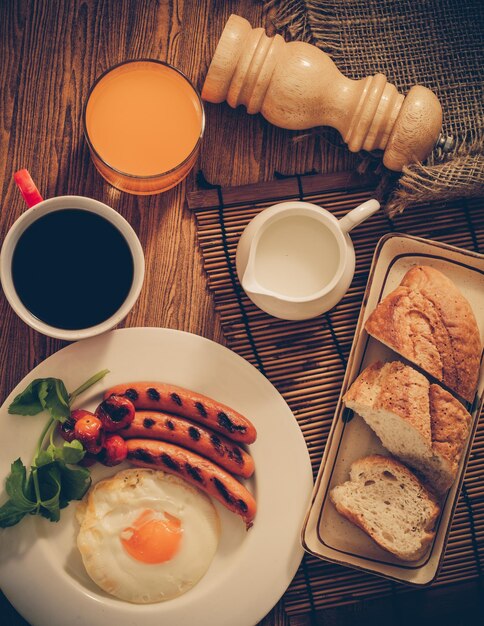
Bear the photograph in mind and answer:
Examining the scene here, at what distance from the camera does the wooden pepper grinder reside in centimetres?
158

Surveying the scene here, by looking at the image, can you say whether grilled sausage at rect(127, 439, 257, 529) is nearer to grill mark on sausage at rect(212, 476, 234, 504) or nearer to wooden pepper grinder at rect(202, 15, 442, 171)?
grill mark on sausage at rect(212, 476, 234, 504)

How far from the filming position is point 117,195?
1.75 m

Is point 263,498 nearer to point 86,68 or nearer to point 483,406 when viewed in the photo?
point 483,406

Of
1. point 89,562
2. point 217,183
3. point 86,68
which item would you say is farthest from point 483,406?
point 86,68

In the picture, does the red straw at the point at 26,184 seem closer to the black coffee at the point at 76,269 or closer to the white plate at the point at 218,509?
the black coffee at the point at 76,269

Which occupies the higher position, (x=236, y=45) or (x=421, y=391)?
(x=236, y=45)

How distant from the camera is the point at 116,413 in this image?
60.1 inches

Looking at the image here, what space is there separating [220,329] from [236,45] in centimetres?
78

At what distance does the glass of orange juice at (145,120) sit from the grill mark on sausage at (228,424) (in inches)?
25.2

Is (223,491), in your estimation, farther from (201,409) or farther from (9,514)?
(9,514)

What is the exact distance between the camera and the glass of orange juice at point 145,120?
1572mm

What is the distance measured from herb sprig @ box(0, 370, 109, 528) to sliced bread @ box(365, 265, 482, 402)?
845 millimetres

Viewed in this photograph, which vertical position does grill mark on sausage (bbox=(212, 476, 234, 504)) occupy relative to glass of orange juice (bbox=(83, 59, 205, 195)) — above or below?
below

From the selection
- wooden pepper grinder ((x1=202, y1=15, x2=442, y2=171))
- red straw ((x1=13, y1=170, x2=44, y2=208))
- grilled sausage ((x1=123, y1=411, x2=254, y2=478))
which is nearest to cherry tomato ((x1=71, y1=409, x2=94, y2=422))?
grilled sausage ((x1=123, y1=411, x2=254, y2=478))
